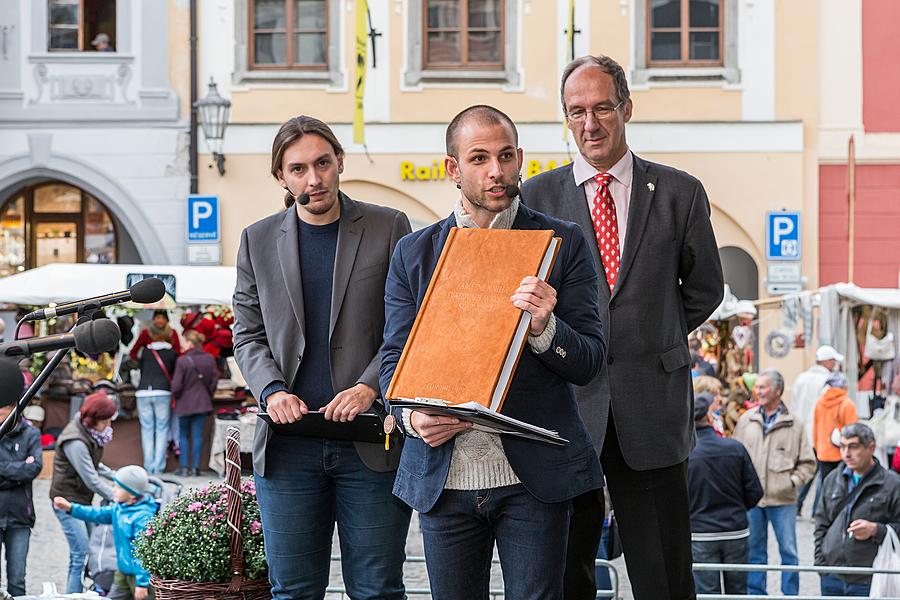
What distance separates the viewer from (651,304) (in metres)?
3.72

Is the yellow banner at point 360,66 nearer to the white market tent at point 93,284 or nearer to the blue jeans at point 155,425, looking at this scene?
the white market tent at point 93,284

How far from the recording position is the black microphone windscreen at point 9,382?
2.15 meters

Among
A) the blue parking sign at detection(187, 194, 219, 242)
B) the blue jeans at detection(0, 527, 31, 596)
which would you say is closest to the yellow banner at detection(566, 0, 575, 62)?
the blue parking sign at detection(187, 194, 219, 242)

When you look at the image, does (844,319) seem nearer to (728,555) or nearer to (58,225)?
(728,555)

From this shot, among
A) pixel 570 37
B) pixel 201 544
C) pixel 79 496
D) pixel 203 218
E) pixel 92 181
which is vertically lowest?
pixel 79 496

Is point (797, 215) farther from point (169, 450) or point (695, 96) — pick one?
point (169, 450)

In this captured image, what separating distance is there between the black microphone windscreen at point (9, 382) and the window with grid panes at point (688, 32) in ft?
56.2

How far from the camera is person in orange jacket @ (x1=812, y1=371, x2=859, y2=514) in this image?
11.4m

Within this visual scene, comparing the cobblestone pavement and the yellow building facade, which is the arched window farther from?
the cobblestone pavement

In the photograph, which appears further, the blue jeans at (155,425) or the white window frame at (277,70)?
the white window frame at (277,70)

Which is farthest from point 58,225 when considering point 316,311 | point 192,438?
point 316,311

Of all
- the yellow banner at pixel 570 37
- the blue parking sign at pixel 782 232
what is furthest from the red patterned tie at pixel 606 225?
the blue parking sign at pixel 782 232

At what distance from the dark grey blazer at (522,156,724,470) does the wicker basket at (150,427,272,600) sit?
49.9 inches

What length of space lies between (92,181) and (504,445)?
1657 centimetres
